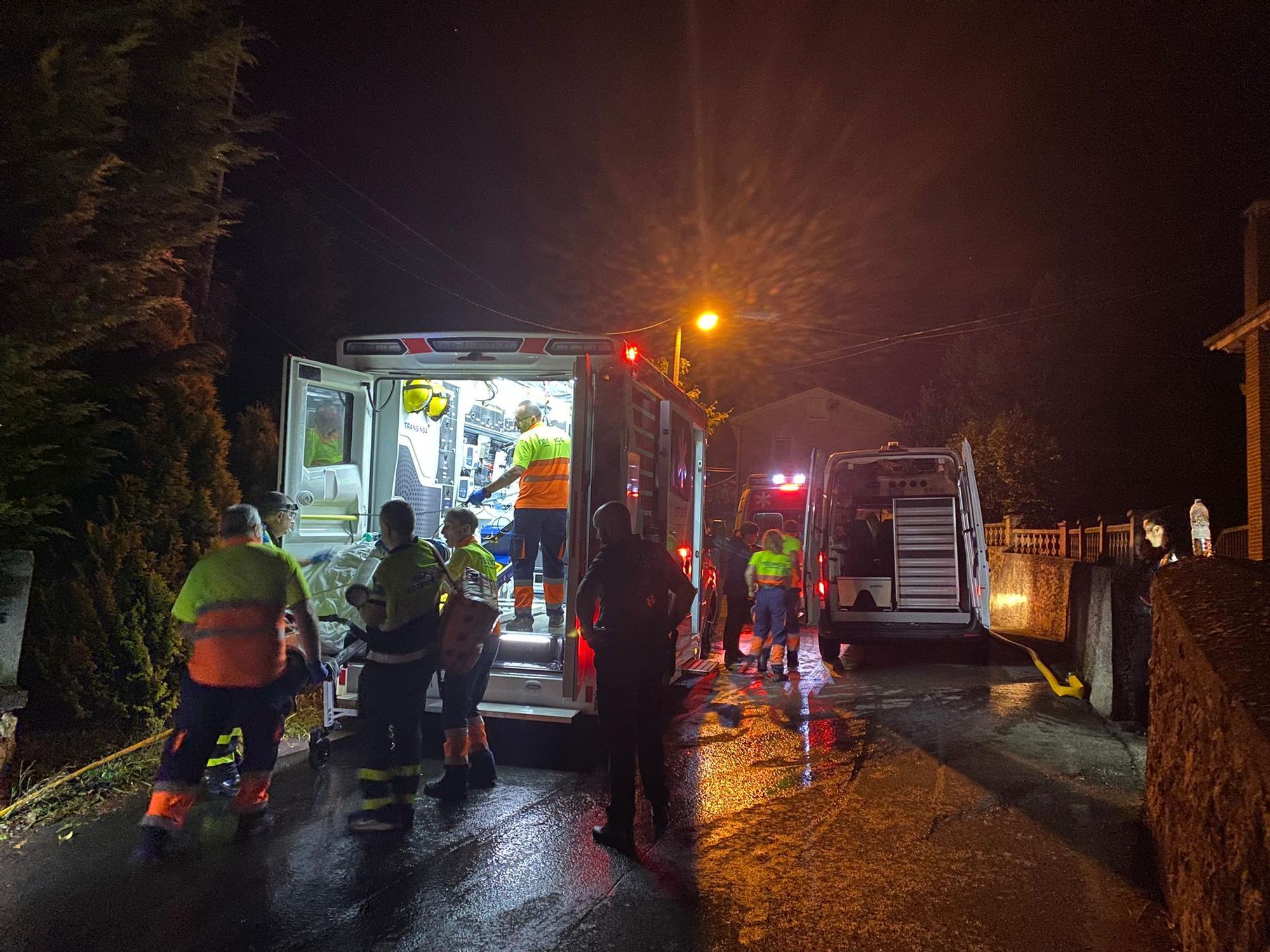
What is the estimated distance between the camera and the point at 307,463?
21.2 ft

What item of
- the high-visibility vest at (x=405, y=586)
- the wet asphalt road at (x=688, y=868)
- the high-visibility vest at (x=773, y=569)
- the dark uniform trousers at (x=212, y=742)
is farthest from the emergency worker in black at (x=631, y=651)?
the high-visibility vest at (x=773, y=569)

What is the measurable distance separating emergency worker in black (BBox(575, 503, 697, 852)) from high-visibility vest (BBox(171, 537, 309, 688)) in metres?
1.52

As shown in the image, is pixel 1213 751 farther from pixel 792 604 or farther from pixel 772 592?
pixel 792 604

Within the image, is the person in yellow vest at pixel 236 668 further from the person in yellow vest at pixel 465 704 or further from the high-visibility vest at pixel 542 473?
the high-visibility vest at pixel 542 473

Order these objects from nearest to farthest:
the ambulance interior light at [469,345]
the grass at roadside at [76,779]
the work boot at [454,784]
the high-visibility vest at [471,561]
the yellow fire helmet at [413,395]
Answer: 1. the grass at roadside at [76,779]
2. the work boot at [454,784]
3. the high-visibility vest at [471,561]
4. the ambulance interior light at [469,345]
5. the yellow fire helmet at [413,395]

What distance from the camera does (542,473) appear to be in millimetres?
7051

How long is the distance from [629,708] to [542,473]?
2.81 metres

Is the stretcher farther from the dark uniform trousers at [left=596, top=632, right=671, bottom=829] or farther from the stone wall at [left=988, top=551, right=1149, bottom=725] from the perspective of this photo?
the stone wall at [left=988, top=551, right=1149, bottom=725]

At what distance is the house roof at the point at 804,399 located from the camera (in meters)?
44.5

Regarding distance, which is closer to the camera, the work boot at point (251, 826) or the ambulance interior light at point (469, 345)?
the work boot at point (251, 826)

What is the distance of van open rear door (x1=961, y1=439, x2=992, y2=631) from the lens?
9281 mm

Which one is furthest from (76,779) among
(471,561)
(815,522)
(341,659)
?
(815,522)

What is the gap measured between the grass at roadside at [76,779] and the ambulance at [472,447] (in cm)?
128

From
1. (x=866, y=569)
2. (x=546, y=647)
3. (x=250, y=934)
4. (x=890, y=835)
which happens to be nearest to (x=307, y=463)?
(x=546, y=647)
